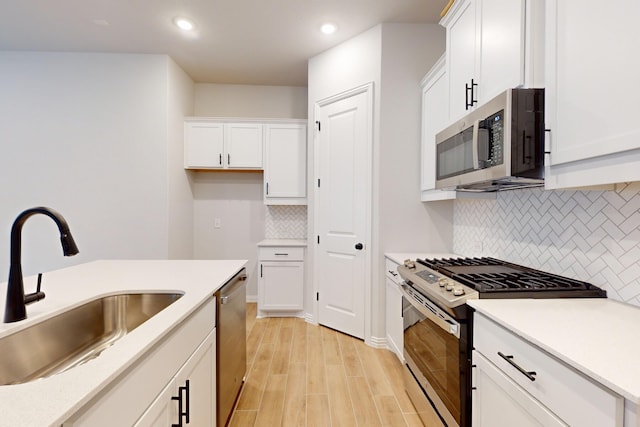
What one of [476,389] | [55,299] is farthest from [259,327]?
[476,389]

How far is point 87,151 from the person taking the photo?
11.1ft

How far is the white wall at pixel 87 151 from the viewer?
3342 mm

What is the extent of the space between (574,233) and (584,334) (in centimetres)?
76

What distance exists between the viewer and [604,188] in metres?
1.25

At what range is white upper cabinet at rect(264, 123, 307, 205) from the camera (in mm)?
3721

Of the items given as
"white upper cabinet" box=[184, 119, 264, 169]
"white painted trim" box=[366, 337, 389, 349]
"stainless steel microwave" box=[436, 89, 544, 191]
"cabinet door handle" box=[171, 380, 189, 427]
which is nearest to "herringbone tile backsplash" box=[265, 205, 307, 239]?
"white upper cabinet" box=[184, 119, 264, 169]

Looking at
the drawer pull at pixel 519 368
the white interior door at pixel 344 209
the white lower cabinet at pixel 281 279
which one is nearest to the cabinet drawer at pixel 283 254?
the white lower cabinet at pixel 281 279

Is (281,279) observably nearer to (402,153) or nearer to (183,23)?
(402,153)

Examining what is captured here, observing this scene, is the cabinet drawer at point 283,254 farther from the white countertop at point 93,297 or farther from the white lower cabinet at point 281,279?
the white countertop at point 93,297

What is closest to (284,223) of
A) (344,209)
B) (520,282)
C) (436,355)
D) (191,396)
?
(344,209)

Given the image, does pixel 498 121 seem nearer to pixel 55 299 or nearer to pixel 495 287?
pixel 495 287

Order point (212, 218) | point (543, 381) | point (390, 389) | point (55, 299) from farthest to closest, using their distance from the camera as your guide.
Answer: point (212, 218) → point (390, 389) → point (55, 299) → point (543, 381)

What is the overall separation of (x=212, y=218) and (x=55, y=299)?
2.98 meters

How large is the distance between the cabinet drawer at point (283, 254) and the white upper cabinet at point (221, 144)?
3.56 feet
